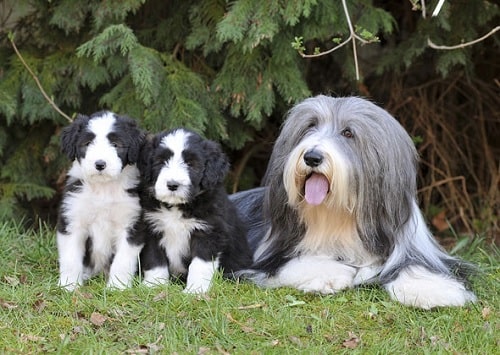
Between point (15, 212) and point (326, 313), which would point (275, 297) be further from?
point (15, 212)

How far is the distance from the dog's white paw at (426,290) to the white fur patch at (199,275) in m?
0.99

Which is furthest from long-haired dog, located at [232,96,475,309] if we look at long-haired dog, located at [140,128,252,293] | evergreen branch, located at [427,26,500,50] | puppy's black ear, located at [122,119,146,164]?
evergreen branch, located at [427,26,500,50]

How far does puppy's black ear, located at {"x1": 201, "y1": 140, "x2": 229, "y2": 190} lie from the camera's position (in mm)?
5020

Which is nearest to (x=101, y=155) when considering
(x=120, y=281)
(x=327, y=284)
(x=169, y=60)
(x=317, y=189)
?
(x=120, y=281)

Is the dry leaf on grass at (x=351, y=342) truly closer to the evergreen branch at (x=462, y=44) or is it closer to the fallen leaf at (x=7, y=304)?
the fallen leaf at (x=7, y=304)

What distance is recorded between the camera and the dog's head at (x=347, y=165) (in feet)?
15.8

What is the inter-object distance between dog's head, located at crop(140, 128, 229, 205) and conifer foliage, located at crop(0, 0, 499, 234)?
1053 mm

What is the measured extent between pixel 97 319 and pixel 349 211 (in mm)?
1475

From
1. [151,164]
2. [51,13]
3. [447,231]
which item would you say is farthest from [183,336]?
[447,231]

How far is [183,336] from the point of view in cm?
443

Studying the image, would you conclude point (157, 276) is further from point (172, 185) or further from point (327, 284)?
point (327, 284)

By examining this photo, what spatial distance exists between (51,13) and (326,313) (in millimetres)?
3307

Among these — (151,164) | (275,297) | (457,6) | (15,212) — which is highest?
(457,6)

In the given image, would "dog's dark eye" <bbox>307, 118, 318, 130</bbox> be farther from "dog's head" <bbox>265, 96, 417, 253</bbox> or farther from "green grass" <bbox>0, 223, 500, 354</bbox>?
"green grass" <bbox>0, 223, 500, 354</bbox>
